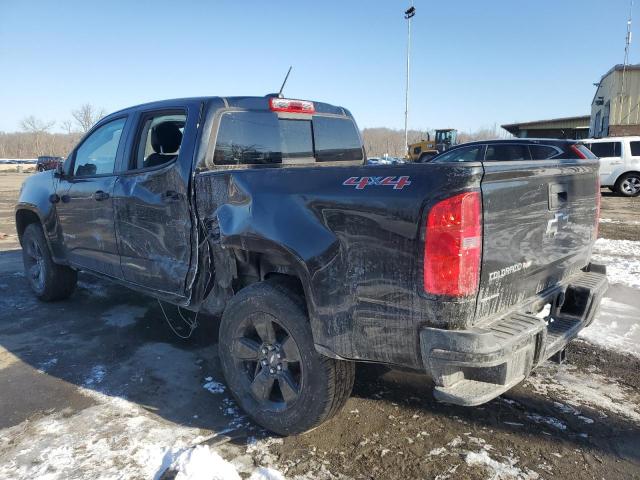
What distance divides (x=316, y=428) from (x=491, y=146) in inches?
354

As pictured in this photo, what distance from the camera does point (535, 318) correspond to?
98.6 inches

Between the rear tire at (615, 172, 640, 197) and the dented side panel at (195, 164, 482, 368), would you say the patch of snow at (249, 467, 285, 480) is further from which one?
the rear tire at (615, 172, 640, 197)

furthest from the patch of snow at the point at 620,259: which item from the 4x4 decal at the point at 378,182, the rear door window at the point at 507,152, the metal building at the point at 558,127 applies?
the metal building at the point at 558,127

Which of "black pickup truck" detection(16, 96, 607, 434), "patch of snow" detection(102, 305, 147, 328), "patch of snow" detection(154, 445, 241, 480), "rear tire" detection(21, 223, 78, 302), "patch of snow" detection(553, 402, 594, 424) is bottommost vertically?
"patch of snow" detection(553, 402, 594, 424)

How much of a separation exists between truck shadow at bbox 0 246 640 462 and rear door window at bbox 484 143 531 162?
759 centimetres

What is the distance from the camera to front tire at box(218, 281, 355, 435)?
273cm

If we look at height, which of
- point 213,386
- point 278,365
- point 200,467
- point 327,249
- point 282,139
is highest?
point 282,139

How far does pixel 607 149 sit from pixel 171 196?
55.2 ft

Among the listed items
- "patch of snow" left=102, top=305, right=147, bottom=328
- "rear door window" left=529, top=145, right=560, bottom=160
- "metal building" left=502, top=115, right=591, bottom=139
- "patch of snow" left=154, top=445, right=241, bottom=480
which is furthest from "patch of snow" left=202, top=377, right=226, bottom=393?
"metal building" left=502, top=115, right=591, bottom=139

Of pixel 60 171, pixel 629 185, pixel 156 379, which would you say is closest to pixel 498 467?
pixel 156 379

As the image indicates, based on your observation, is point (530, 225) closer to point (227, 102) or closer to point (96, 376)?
point (227, 102)

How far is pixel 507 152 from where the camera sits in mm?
10273

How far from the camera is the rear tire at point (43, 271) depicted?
5438mm

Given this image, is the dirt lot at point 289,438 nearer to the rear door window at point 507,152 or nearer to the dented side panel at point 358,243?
the dented side panel at point 358,243
